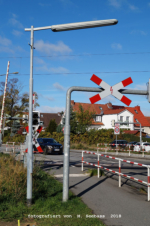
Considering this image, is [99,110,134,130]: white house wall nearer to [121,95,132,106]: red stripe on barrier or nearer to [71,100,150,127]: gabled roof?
[71,100,150,127]: gabled roof

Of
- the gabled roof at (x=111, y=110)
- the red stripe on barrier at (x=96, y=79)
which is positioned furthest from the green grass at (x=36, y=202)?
the gabled roof at (x=111, y=110)

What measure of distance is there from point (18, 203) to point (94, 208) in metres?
1.89

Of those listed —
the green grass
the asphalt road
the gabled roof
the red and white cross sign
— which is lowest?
the asphalt road

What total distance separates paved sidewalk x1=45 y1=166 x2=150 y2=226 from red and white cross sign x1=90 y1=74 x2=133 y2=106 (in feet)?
9.03

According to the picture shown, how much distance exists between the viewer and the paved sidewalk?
6.14 metres

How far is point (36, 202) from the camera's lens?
7.11m

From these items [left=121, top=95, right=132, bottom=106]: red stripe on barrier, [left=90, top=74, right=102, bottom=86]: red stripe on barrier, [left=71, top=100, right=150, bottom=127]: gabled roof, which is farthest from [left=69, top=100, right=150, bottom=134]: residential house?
[left=90, top=74, right=102, bottom=86]: red stripe on barrier

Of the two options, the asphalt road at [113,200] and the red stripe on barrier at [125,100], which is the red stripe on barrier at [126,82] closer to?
the red stripe on barrier at [125,100]

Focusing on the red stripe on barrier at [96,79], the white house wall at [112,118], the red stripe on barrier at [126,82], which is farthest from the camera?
the white house wall at [112,118]

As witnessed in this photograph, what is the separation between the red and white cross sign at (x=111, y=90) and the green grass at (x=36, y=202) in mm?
2836

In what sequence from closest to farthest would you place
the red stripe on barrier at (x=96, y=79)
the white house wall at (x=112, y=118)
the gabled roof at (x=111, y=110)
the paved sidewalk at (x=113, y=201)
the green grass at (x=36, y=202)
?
the green grass at (x=36, y=202), the paved sidewalk at (x=113, y=201), the red stripe on barrier at (x=96, y=79), the white house wall at (x=112, y=118), the gabled roof at (x=111, y=110)

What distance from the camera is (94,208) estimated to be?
6961mm

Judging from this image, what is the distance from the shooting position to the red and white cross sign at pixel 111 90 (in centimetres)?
772

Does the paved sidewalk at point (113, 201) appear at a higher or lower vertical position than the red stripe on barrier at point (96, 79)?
lower
